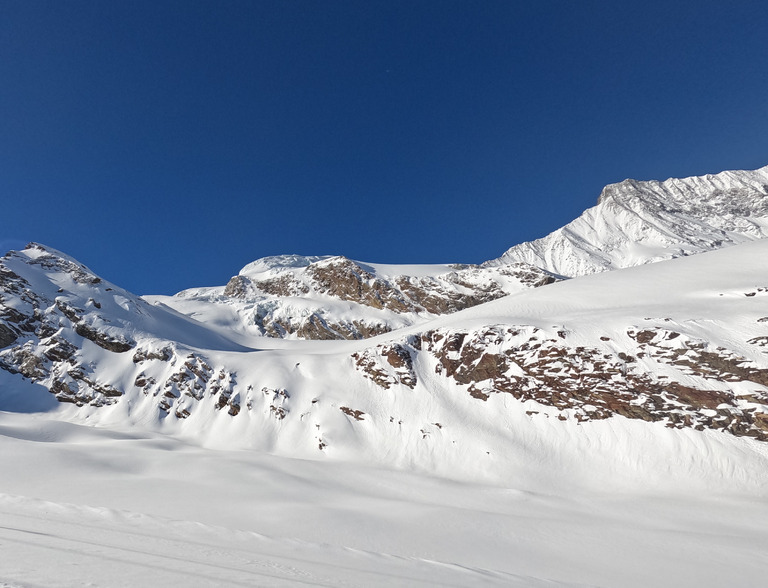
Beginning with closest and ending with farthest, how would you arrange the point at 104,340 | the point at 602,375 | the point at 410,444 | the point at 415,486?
the point at 415,486 < the point at 602,375 < the point at 410,444 < the point at 104,340

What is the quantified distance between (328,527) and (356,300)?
4042 inches

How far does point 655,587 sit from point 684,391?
25.1 meters

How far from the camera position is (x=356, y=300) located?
118m

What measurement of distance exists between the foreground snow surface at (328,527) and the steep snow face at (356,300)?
228ft

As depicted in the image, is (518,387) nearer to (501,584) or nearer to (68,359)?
(501,584)

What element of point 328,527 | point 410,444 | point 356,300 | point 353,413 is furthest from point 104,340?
point 356,300

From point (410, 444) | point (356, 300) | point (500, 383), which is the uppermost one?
point (356, 300)

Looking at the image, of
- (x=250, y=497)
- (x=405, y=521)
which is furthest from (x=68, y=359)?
(x=405, y=521)

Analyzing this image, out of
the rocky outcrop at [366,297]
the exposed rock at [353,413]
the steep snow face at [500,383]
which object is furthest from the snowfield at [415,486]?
the rocky outcrop at [366,297]

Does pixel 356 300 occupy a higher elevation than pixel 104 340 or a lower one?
higher

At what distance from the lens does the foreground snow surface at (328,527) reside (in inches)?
306

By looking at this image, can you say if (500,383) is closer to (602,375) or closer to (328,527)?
(602,375)

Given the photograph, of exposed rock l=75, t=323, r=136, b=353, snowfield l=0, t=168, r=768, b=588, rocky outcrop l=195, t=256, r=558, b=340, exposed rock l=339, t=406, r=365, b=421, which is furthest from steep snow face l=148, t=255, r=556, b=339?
exposed rock l=339, t=406, r=365, b=421

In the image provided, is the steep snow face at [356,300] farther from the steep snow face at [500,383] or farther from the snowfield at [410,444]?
the steep snow face at [500,383]
